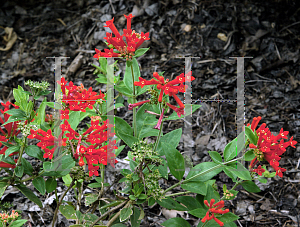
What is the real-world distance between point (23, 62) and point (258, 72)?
330 cm

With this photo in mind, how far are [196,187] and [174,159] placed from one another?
23 cm

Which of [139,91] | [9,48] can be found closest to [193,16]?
[139,91]

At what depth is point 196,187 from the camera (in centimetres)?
177

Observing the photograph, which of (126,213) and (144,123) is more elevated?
(144,123)

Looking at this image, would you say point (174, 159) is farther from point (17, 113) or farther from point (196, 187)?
point (17, 113)

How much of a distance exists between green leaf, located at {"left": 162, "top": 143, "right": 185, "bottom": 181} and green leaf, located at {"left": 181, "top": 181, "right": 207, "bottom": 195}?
97 mm

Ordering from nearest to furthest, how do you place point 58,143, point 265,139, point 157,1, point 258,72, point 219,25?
point 265,139 < point 58,143 < point 258,72 < point 219,25 < point 157,1

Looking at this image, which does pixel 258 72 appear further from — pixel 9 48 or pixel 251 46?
pixel 9 48

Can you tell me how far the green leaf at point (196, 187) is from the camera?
1.75 meters

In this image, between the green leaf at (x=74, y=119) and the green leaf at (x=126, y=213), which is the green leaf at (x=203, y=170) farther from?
the green leaf at (x=74, y=119)

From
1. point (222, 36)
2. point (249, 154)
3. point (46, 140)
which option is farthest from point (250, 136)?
point (222, 36)

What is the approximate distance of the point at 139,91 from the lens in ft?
6.51

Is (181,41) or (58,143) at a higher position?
(181,41)

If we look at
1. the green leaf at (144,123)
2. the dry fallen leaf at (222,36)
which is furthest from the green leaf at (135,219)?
the dry fallen leaf at (222,36)
